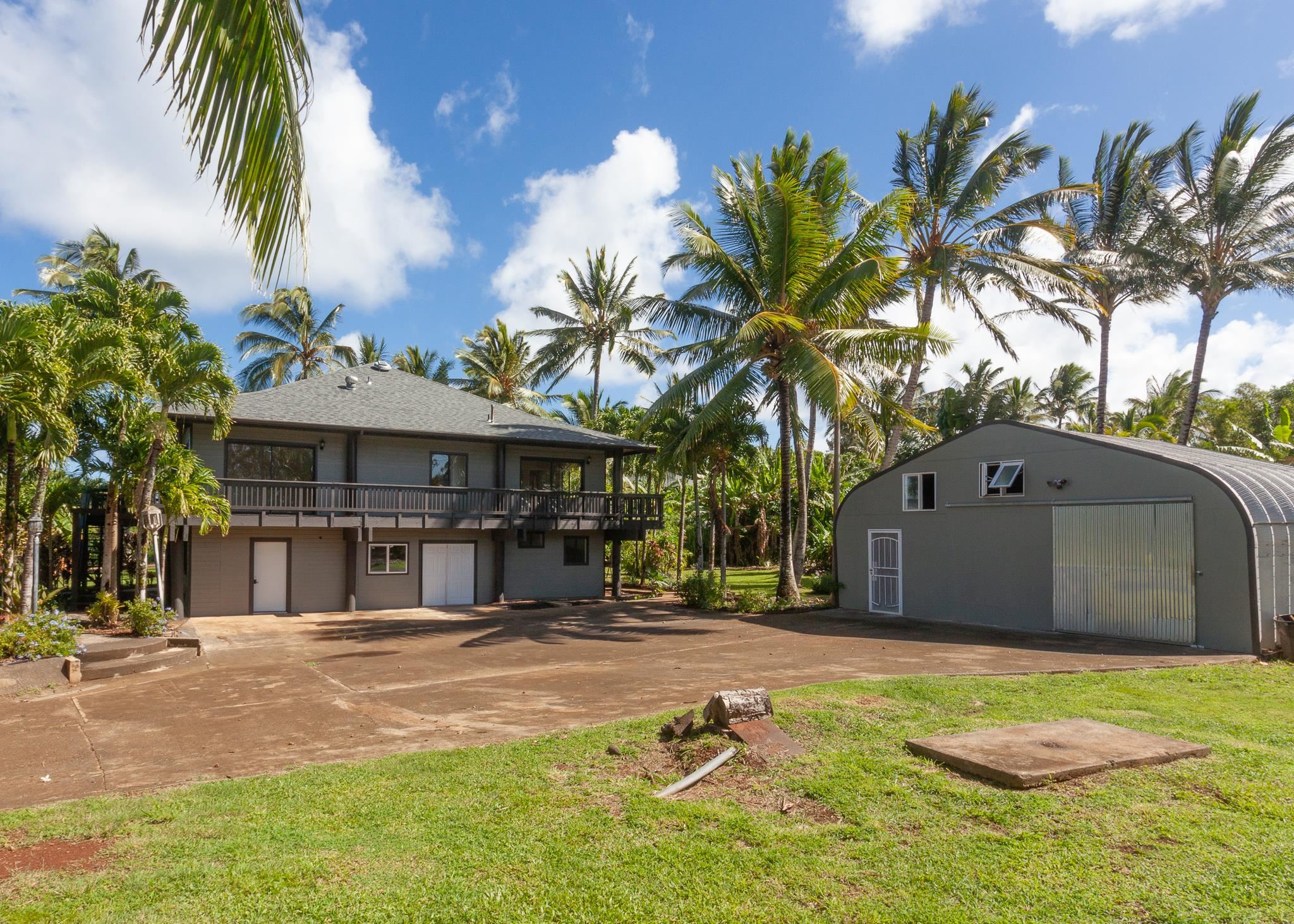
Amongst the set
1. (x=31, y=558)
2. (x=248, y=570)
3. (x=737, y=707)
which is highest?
(x=31, y=558)

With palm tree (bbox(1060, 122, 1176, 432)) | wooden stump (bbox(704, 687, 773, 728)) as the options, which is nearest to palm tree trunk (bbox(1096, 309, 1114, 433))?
palm tree (bbox(1060, 122, 1176, 432))

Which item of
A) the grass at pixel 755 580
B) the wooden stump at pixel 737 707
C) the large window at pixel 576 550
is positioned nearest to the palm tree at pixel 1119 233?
the grass at pixel 755 580

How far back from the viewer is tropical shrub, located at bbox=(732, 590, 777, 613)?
64.7 feet

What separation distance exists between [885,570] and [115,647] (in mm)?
15896

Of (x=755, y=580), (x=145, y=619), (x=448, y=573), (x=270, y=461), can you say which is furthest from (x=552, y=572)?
(x=145, y=619)

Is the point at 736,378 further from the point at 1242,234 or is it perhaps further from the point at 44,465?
the point at 1242,234

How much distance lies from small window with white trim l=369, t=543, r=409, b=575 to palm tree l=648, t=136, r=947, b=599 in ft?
26.9

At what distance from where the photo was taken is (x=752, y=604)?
64.9ft

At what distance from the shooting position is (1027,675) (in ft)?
34.4

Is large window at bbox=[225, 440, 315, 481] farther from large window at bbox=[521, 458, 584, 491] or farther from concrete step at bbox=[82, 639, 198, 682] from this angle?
concrete step at bbox=[82, 639, 198, 682]

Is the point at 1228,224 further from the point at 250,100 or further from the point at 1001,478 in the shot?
the point at 250,100

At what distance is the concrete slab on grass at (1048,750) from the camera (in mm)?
5496

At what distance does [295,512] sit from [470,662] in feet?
29.2

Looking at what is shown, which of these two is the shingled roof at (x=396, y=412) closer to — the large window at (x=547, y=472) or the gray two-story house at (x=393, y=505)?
the gray two-story house at (x=393, y=505)
